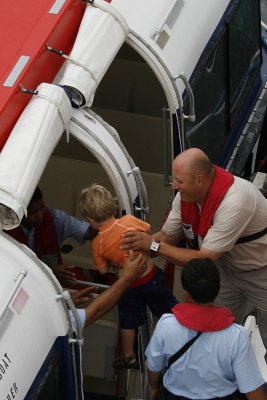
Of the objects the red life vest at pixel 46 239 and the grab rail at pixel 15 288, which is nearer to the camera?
the grab rail at pixel 15 288

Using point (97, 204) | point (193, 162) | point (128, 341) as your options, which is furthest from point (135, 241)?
point (128, 341)

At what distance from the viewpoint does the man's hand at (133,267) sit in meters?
4.29

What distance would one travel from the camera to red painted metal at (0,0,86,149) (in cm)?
406

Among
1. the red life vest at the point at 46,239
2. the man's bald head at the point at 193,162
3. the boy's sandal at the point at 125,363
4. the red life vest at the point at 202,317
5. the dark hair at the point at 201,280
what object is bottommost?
the boy's sandal at the point at 125,363

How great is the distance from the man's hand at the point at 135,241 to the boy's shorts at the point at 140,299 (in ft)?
0.90

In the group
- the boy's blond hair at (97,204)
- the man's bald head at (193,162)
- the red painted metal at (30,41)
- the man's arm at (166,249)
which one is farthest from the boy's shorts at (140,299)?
the red painted metal at (30,41)

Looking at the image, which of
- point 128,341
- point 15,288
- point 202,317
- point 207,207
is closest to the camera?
point 15,288

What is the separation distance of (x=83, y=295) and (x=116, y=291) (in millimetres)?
435

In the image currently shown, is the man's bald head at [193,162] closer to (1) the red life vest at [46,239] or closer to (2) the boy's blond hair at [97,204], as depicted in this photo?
(2) the boy's blond hair at [97,204]

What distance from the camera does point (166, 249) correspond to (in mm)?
4684

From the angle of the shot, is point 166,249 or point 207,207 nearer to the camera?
point 207,207

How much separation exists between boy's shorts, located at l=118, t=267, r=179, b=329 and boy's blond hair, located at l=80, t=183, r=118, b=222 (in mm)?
541

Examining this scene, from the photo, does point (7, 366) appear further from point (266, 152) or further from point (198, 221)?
point (266, 152)

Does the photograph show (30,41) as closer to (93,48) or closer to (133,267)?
(93,48)
